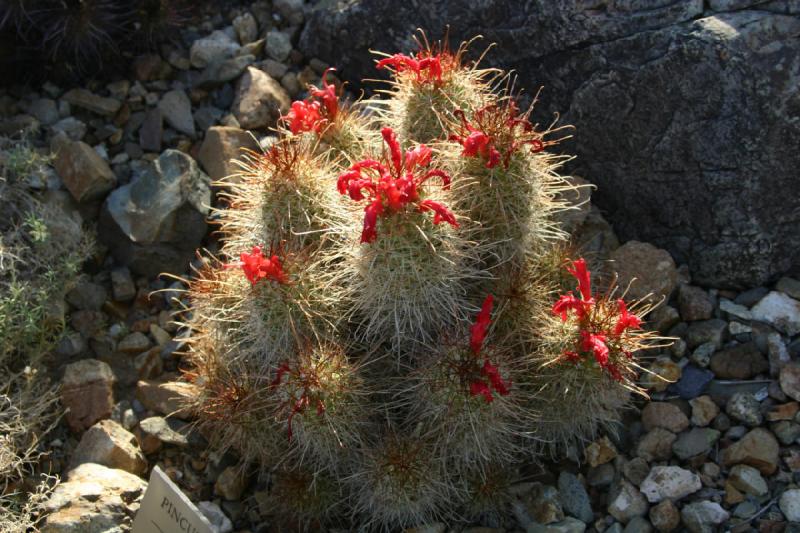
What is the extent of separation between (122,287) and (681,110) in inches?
104

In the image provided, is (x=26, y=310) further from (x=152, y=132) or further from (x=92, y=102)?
(x=92, y=102)

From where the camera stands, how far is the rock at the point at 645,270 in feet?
12.0

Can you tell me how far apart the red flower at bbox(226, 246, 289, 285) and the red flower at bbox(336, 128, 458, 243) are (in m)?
0.34

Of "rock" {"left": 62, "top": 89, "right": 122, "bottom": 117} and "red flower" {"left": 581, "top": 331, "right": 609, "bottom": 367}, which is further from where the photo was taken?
"rock" {"left": 62, "top": 89, "right": 122, "bottom": 117}

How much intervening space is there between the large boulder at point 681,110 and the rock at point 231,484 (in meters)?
2.01

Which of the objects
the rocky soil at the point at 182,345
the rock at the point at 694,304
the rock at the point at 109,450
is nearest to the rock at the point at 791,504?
the rocky soil at the point at 182,345

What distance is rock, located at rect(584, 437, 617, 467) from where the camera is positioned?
10.9ft

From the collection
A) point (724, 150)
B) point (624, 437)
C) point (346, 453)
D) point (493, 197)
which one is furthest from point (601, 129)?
point (346, 453)

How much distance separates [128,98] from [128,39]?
312 millimetres

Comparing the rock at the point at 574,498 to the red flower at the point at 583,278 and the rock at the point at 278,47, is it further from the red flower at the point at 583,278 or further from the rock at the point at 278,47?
the rock at the point at 278,47

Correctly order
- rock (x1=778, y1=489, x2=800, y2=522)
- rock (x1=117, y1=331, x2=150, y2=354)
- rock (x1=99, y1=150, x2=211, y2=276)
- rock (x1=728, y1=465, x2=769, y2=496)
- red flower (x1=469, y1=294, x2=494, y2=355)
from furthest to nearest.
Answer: rock (x1=99, y1=150, x2=211, y2=276) < rock (x1=117, y1=331, x2=150, y2=354) < rock (x1=728, y1=465, x2=769, y2=496) < rock (x1=778, y1=489, x2=800, y2=522) < red flower (x1=469, y1=294, x2=494, y2=355)

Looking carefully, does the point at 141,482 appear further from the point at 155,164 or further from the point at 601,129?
the point at 601,129

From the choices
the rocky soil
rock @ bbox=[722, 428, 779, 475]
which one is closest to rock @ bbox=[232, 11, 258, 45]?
the rocky soil

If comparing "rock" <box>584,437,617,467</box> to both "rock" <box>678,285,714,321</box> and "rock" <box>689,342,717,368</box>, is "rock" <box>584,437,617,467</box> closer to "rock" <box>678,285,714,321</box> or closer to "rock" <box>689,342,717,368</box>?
"rock" <box>689,342,717,368</box>
